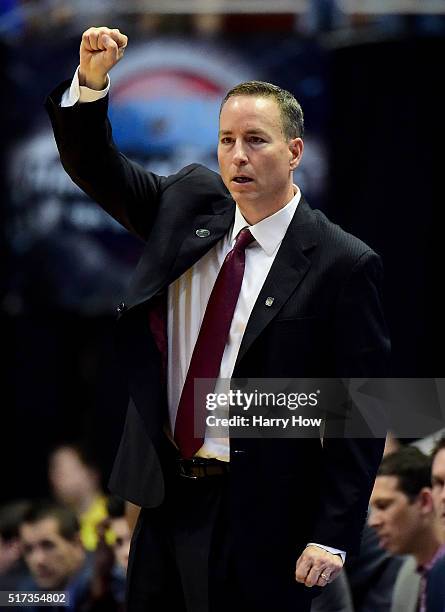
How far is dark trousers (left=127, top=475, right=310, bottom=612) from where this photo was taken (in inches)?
120

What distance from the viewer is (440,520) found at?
4.03 metres

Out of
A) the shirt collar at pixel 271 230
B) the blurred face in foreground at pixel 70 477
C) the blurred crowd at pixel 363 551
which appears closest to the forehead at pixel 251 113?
the shirt collar at pixel 271 230

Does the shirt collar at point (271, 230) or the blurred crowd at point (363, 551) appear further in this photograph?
the blurred crowd at point (363, 551)

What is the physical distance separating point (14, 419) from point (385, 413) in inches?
133

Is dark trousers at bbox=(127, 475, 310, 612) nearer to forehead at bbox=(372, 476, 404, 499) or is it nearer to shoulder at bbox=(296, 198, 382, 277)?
shoulder at bbox=(296, 198, 382, 277)

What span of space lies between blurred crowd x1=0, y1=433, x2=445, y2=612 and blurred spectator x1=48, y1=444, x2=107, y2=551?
76cm

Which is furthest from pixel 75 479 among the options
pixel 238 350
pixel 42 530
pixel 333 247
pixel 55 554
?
pixel 333 247

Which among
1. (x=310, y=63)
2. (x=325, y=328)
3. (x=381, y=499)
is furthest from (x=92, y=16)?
(x=325, y=328)

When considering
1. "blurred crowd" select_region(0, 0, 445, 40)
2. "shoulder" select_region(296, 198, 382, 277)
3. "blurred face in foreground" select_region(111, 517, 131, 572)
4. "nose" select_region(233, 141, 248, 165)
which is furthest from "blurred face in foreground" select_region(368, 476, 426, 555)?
"blurred crowd" select_region(0, 0, 445, 40)

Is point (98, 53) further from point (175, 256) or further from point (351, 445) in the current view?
point (351, 445)

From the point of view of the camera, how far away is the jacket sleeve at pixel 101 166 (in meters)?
3.06

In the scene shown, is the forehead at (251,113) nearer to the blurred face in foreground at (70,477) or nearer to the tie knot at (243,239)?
the tie knot at (243,239)

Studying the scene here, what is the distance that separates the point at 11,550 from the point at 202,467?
1602 mm

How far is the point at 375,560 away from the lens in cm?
409
